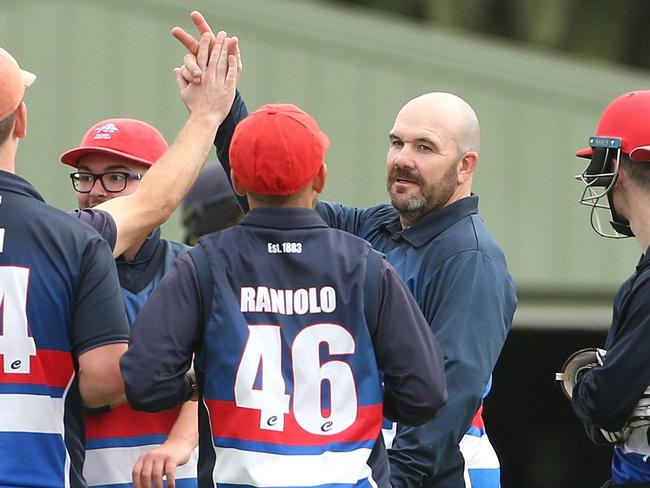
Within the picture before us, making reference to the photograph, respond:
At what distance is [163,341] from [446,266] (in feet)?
4.18

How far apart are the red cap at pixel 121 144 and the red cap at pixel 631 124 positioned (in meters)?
1.57

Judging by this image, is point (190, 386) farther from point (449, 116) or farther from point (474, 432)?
point (449, 116)

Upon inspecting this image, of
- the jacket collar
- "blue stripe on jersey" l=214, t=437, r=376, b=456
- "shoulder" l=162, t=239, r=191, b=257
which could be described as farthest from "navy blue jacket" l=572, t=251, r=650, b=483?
the jacket collar

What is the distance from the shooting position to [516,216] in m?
9.12

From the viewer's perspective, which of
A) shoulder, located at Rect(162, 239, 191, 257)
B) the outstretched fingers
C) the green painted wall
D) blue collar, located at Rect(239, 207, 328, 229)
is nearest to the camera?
blue collar, located at Rect(239, 207, 328, 229)

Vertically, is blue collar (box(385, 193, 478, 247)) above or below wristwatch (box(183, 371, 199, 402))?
above

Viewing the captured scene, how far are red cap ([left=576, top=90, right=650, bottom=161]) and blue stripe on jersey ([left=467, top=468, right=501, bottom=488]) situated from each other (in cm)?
115

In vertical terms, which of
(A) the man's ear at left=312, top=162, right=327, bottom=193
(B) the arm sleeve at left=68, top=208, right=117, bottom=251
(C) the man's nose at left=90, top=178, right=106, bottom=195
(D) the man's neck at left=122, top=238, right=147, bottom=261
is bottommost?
(D) the man's neck at left=122, top=238, right=147, bottom=261

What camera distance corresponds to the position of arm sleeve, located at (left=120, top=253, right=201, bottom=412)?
346cm

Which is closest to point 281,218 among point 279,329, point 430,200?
point 279,329

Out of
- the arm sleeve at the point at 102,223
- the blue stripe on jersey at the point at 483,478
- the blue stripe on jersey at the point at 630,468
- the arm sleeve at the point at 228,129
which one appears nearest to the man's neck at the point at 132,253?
the arm sleeve at the point at 228,129

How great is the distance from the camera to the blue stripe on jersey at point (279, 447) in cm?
347

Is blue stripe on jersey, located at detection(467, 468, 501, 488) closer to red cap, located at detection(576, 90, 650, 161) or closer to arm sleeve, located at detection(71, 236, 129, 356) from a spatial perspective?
red cap, located at detection(576, 90, 650, 161)

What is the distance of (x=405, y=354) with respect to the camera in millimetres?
3535
